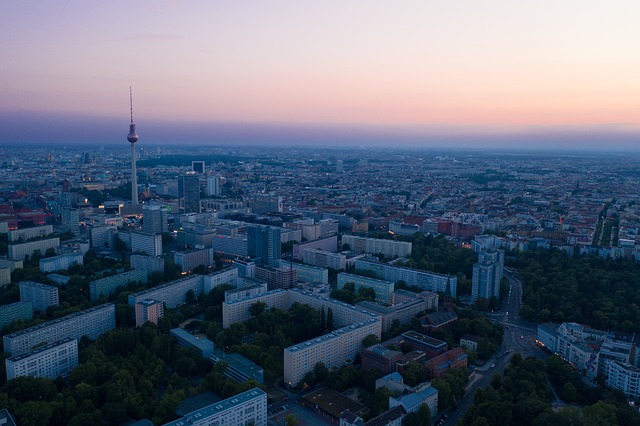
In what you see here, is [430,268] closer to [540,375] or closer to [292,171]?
[540,375]

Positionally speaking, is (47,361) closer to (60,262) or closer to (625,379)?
(60,262)

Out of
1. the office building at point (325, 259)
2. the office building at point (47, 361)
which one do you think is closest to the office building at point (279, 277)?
the office building at point (325, 259)

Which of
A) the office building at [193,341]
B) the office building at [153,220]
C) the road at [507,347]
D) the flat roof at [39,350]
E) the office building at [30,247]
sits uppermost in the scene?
the office building at [153,220]

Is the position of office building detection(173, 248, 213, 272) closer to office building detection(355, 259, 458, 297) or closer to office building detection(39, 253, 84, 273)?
office building detection(39, 253, 84, 273)

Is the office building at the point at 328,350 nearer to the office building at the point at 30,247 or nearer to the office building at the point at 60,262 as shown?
the office building at the point at 60,262

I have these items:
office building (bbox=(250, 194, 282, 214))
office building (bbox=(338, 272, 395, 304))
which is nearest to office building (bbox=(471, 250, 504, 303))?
office building (bbox=(338, 272, 395, 304))

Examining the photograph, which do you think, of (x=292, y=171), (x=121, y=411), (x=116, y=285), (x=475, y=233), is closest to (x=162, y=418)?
(x=121, y=411)

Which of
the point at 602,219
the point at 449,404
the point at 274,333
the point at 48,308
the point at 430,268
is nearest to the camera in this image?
the point at 449,404
